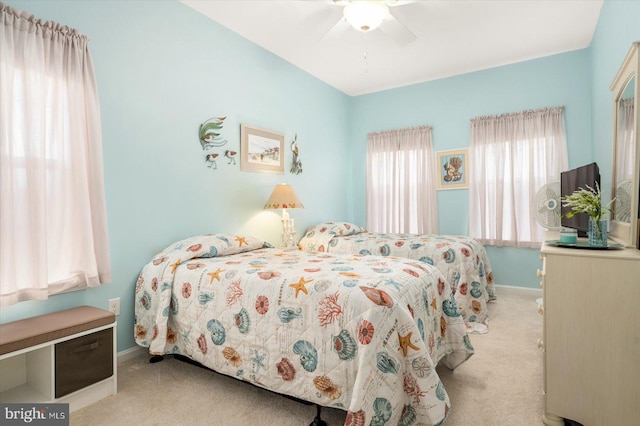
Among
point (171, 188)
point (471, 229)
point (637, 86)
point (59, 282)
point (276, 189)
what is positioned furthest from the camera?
point (471, 229)

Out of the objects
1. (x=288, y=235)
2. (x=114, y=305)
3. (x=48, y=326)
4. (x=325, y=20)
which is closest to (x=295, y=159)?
(x=288, y=235)

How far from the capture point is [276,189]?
3480mm

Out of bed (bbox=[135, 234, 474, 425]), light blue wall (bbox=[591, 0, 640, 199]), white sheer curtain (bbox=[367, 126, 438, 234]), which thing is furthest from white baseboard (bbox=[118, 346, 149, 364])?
light blue wall (bbox=[591, 0, 640, 199])

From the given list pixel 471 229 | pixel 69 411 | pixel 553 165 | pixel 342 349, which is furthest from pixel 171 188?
pixel 553 165

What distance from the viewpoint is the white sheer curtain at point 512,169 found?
12.6 ft

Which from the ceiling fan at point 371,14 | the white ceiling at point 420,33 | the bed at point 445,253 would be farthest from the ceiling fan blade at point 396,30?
the bed at point 445,253

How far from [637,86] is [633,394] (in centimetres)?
143

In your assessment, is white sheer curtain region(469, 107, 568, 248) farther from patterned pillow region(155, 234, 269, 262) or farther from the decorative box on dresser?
patterned pillow region(155, 234, 269, 262)

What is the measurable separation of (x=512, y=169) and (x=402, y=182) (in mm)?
1347

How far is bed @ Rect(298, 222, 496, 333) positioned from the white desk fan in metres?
0.76

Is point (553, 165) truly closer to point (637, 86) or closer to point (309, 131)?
point (637, 86)

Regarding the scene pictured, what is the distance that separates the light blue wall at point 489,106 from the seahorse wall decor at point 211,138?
8.50ft

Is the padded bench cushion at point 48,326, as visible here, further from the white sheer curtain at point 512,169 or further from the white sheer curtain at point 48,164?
the white sheer curtain at point 512,169

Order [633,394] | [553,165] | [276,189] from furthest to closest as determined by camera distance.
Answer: [553,165], [276,189], [633,394]
